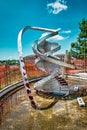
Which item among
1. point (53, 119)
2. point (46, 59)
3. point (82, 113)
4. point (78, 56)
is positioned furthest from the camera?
point (78, 56)

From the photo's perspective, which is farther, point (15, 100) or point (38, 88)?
point (38, 88)

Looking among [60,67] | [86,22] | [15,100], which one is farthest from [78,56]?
[15,100]

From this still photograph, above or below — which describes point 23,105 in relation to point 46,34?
below

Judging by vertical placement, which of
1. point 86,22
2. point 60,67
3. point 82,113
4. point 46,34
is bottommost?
point 82,113

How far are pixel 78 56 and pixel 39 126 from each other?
119ft

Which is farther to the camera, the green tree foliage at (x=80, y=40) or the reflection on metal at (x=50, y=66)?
the green tree foliage at (x=80, y=40)

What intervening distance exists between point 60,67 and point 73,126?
8202mm

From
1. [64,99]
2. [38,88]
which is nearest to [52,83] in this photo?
[38,88]

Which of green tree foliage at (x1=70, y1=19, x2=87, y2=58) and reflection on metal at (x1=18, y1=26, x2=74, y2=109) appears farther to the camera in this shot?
green tree foliage at (x1=70, y1=19, x2=87, y2=58)

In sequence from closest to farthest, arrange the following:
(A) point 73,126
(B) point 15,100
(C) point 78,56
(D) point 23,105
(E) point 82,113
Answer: (A) point 73,126 < (E) point 82,113 < (D) point 23,105 < (B) point 15,100 < (C) point 78,56

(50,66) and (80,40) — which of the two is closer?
(50,66)

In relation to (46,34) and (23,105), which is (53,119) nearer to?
(23,105)

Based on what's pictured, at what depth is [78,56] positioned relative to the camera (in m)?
45.4

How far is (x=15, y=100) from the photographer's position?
606 inches
